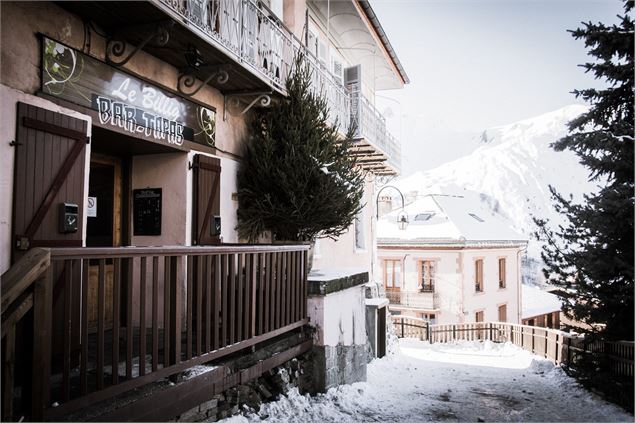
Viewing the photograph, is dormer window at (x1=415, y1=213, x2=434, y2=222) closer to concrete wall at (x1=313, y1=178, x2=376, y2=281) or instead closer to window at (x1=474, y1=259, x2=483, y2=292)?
window at (x1=474, y1=259, x2=483, y2=292)

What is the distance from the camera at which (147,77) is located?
5.64 metres

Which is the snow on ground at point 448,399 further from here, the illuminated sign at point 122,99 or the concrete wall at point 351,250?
the illuminated sign at point 122,99

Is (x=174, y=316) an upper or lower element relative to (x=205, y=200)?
lower

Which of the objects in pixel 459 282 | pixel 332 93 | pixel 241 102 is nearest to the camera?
pixel 241 102

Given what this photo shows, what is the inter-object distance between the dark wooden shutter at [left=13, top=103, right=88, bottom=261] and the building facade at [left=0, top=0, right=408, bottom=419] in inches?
0.5

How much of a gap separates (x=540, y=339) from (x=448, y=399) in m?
8.78

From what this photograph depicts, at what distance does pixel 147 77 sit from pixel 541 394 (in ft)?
28.7

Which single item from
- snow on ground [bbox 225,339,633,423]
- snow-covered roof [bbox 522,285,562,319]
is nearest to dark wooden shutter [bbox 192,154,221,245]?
snow on ground [bbox 225,339,633,423]

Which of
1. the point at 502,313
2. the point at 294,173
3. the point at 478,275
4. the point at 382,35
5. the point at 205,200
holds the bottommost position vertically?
the point at 502,313

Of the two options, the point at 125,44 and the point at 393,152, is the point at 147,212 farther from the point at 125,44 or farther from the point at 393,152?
the point at 393,152

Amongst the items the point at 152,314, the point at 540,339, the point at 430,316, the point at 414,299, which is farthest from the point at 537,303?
the point at 152,314

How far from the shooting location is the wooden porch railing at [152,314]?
9.27 ft

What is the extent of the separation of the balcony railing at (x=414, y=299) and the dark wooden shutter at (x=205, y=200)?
19703 mm

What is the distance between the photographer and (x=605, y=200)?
23.8 feet
